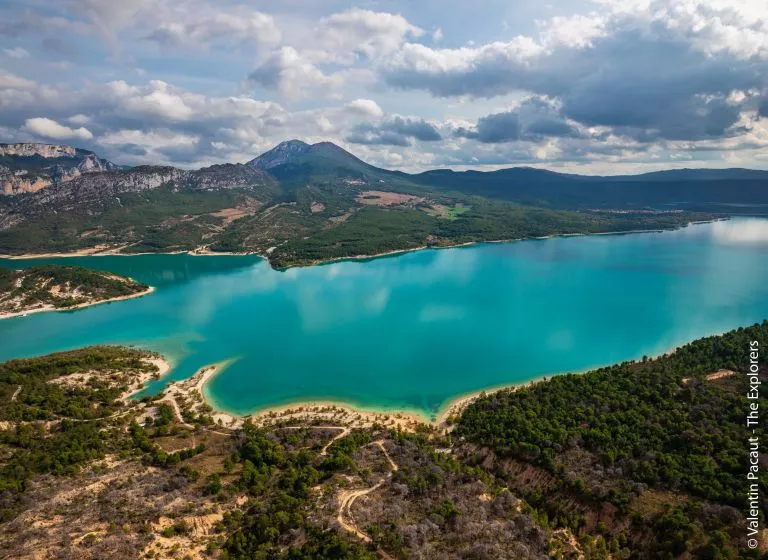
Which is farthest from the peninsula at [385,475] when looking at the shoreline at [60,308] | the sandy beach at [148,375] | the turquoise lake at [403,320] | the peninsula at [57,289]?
the peninsula at [57,289]

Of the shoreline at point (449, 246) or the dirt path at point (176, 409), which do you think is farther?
the shoreline at point (449, 246)

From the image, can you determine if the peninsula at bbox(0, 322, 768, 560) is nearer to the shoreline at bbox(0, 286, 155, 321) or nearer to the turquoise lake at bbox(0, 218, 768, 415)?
the turquoise lake at bbox(0, 218, 768, 415)

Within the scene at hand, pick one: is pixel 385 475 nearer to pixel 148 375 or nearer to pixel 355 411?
pixel 355 411

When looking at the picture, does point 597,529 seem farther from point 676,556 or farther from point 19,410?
point 19,410

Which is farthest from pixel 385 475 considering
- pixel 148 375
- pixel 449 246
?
pixel 449 246

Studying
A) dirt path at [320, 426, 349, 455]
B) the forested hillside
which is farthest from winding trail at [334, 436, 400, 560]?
the forested hillside

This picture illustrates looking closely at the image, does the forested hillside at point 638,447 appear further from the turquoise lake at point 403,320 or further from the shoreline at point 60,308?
the shoreline at point 60,308

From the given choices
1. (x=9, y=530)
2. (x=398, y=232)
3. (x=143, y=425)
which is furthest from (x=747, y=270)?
(x=9, y=530)

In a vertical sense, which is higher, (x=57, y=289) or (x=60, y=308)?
(x=57, y=289)
